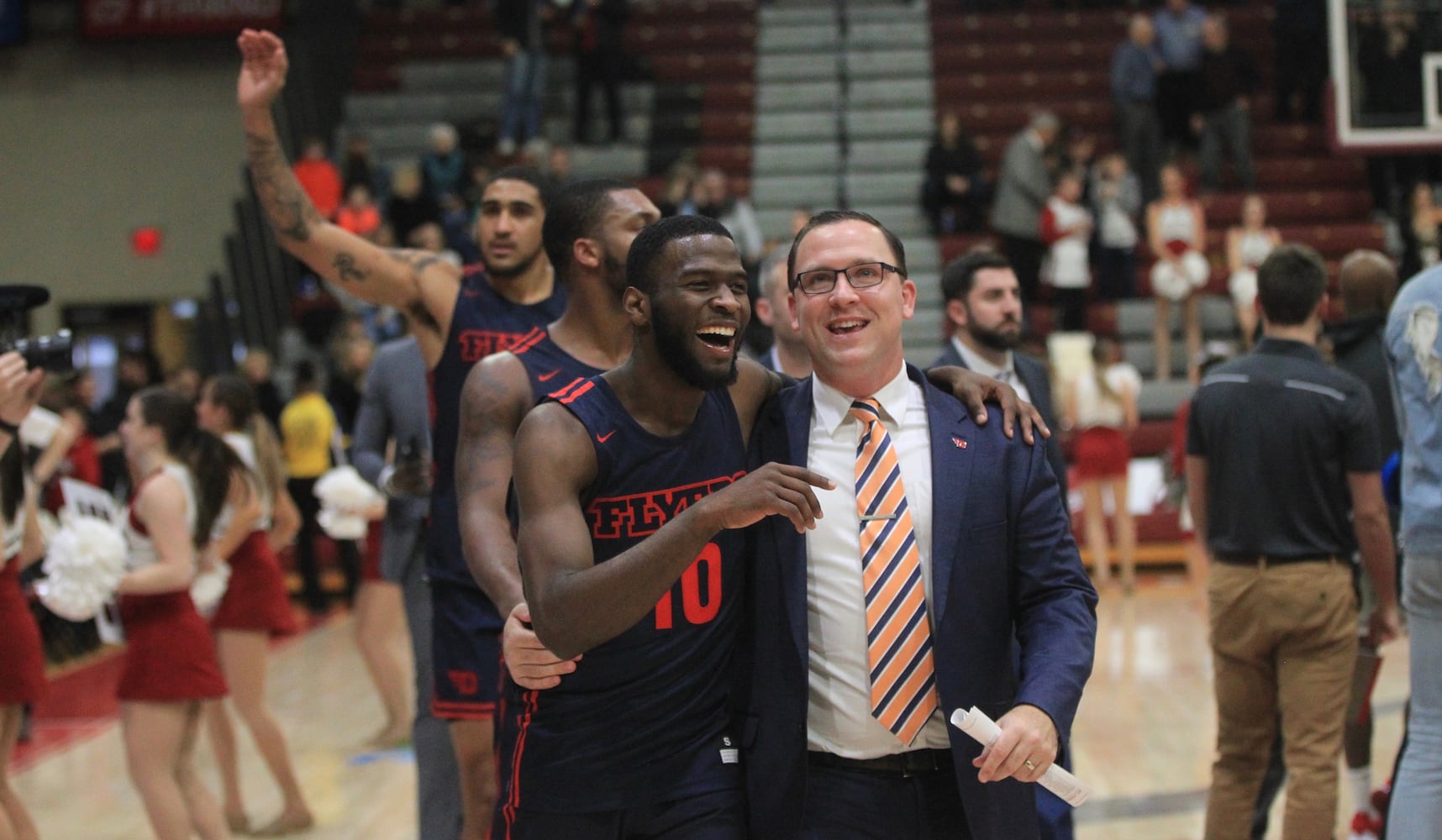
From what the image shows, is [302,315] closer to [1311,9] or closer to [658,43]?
[658,43]

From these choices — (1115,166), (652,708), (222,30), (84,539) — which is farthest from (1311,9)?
(652,708)

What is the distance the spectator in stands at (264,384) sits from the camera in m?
12.4

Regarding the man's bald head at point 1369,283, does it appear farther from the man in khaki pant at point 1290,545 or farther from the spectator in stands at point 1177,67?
the spectator in stands at point 1177,67

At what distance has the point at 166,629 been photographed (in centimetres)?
530

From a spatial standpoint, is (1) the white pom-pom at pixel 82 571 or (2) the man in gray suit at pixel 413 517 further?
(1) the white pom-pom at pixel 82 571

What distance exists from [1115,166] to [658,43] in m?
6.39

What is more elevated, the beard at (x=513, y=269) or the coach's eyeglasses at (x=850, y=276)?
the beard at (x=513, y=269)

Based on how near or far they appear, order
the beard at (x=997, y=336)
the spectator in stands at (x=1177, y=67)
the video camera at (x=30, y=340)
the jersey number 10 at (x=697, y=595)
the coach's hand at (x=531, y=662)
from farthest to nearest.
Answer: the spectator in stands at (x=1177, y=67)
the beard at (x=997, y=336)
the video camera at (x=30, y=340)
the jersey number 10 at (x=697, y=595)
the coach's hand at (x=531, y=662)

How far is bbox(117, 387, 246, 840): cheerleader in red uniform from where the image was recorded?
5207mm

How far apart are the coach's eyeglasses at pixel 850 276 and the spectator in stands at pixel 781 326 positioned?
58.9 inches

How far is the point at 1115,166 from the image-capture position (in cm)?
1400

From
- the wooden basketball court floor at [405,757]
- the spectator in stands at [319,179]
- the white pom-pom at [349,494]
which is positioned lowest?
the wooden basketball court floor at [405,757]

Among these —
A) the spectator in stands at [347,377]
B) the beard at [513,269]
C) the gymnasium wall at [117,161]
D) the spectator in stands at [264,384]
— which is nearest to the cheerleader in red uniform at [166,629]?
the beard at [513,269]

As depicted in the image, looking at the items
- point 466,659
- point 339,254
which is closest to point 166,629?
point 466,659
